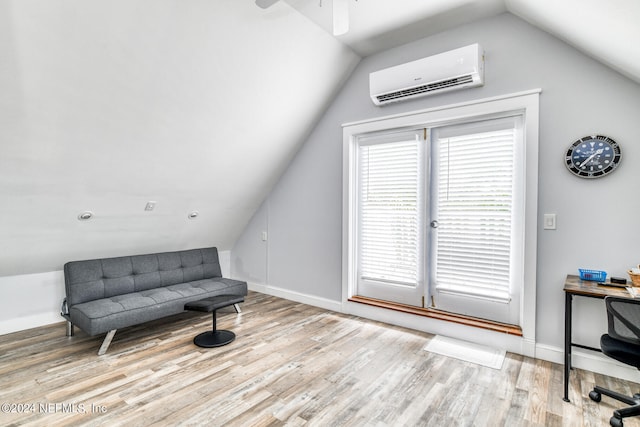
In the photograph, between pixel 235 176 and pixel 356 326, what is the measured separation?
2.23 metres

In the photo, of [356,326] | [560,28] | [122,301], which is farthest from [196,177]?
[560,28]

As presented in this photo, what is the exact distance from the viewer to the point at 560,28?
240 cm

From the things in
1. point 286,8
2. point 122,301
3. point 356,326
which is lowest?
point 356,326

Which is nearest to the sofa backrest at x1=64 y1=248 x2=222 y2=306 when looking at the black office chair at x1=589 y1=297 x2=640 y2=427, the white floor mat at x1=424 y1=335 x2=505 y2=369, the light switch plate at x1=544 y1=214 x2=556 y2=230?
the white floor mat at x1=424 y1=335 x2=505 y2=369

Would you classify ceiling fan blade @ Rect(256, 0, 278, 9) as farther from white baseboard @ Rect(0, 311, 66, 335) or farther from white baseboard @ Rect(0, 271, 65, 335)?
white baseboard @ Rect(0, 311, 66, 335)

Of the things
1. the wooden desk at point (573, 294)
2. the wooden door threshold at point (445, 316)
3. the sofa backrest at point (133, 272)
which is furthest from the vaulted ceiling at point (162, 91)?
the wooden door threshold at point (445, 316)

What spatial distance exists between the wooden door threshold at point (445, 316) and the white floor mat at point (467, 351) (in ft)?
0.58

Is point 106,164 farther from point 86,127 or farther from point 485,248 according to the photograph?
point 485,248

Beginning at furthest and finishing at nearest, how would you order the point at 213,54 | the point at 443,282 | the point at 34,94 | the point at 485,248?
the point at 443,282 < the point at 485,248 < the point at 213,54 < the point at 34,94

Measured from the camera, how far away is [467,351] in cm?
283

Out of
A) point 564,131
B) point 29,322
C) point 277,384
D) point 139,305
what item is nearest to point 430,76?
point 564,131

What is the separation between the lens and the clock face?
94.0 inches

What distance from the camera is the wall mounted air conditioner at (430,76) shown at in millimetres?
2828

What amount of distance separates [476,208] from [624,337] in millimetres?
1420
